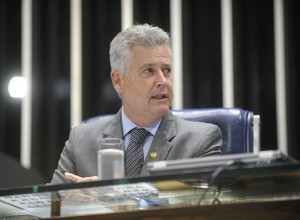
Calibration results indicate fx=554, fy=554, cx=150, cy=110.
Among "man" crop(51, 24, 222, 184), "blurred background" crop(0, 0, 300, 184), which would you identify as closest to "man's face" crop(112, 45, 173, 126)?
"man" crop(51, 24, 222, 184)

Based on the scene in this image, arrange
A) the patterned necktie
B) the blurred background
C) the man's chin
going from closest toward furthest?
1. the patterned necktie
2. the man's chin
3. the blurred background

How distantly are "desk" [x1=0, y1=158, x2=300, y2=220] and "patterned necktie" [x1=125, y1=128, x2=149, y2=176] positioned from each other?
0.77m

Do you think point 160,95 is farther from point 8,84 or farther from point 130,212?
point 8,84

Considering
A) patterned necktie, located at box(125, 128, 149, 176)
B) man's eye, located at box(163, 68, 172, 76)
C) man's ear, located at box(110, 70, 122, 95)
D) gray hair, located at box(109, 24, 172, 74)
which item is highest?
gray hair, located at box(109, 24, 172, 74)

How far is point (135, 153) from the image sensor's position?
2.22 meters

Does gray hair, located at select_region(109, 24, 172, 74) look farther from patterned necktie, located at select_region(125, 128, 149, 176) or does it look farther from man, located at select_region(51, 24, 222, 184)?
patterned necktie, located at select_region(125, 128, 149, 176)

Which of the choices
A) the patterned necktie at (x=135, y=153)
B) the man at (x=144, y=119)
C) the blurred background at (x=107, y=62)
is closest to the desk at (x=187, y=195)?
the patterned necktie at (x=135, y=153)

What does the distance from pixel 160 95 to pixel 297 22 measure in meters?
1.58

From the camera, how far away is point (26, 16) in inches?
146

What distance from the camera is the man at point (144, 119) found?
2.27m

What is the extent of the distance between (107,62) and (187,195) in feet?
8.13

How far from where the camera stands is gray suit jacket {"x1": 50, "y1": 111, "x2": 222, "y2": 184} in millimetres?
2246

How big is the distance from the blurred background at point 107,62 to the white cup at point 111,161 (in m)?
2.08

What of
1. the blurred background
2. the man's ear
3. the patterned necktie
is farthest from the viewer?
the blurred background
